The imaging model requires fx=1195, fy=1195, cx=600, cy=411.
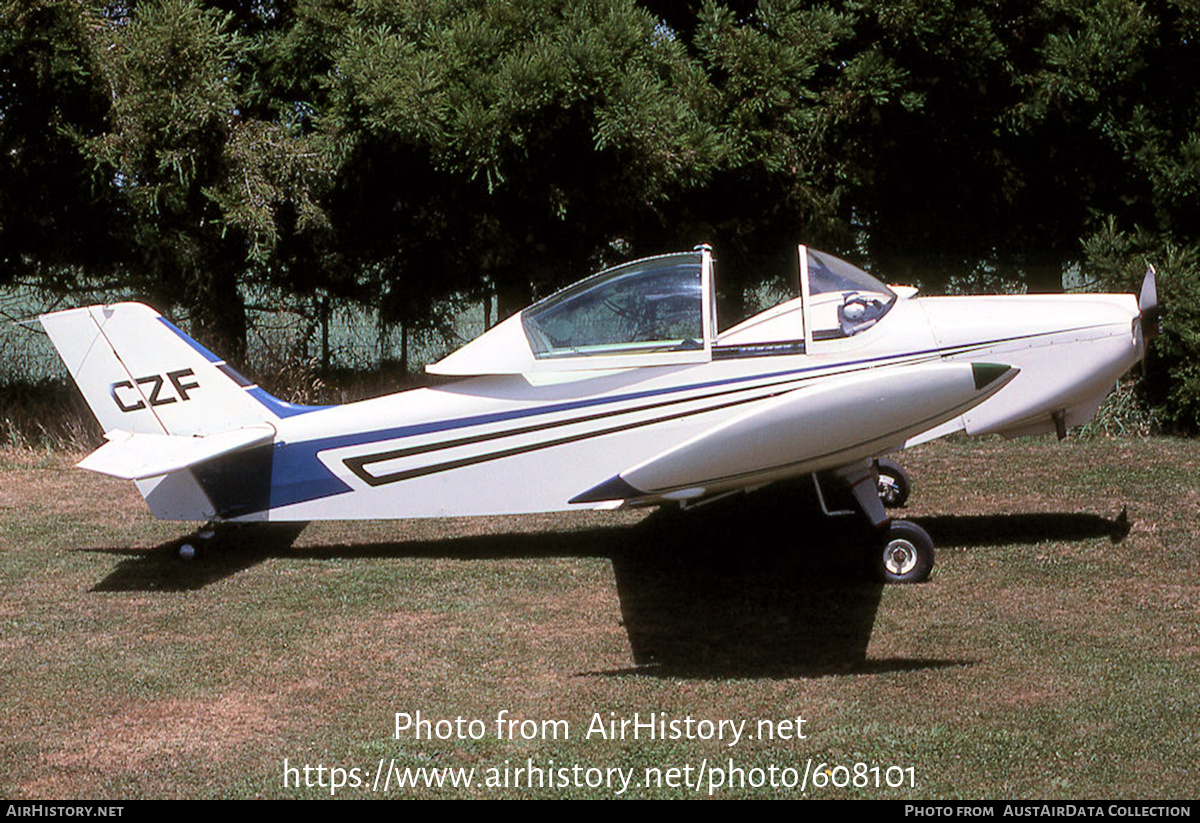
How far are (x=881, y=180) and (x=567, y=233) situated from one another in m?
3.45

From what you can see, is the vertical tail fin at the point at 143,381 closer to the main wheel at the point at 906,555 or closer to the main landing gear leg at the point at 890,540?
the main landing gear leg at the point at 890,540

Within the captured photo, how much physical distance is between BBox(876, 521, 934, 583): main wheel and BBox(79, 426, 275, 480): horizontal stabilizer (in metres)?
3.88

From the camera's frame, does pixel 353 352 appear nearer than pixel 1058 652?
No

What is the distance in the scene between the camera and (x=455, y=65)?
36.8 feet

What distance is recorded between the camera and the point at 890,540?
7.07m

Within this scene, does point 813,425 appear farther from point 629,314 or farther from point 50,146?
point 50,146

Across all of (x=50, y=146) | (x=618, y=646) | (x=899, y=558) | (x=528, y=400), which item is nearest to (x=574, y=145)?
(x=528, y=400)

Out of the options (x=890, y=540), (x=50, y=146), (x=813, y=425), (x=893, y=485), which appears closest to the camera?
(x=813, y=425)

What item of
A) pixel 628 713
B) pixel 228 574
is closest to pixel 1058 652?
pixel 628 713

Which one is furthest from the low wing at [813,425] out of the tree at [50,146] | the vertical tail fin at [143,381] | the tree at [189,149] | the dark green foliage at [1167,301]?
the tree at [50,146]

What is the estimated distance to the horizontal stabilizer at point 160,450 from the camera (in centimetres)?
695

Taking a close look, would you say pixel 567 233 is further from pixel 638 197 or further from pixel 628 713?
pixel 628 713

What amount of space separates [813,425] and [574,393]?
2084 millimetres

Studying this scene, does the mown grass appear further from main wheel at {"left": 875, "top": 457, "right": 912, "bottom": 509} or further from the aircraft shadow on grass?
main wheel at {"left": 875, "top": 457, "right": 912, "bottom": 509}
